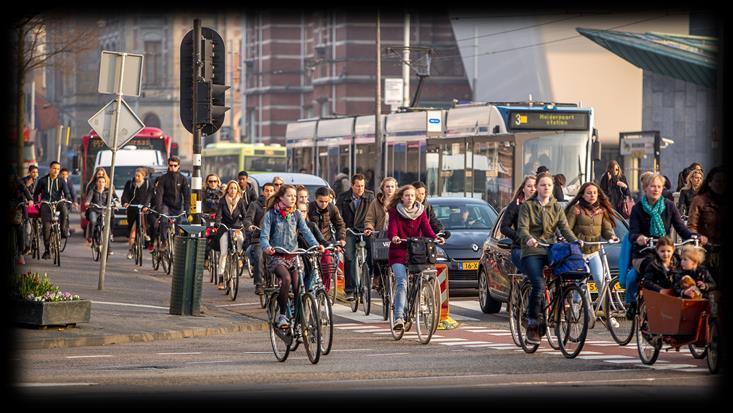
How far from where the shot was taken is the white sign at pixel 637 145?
37.9 m

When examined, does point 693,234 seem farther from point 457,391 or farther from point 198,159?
point 198,159

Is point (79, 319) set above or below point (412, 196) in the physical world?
below

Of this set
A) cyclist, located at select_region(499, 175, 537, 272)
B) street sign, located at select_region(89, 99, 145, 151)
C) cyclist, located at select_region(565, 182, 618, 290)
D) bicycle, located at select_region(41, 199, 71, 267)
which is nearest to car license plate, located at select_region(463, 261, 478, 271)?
street sign, located at select_region(89, 99, 145, 151)

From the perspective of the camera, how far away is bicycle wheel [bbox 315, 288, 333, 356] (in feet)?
43.5

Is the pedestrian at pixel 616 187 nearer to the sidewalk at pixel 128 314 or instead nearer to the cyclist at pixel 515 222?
the sidewalk at pixel 128 314

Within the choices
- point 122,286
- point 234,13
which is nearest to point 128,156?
point 122,286

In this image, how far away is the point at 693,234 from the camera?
1425 cm

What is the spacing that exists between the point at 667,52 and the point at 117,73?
38330 mm

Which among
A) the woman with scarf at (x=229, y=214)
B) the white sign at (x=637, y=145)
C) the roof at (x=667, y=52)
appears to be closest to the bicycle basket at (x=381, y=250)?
the woman with scarf at (x=229, y=214)

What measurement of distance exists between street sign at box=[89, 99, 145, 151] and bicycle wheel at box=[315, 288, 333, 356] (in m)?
6.94

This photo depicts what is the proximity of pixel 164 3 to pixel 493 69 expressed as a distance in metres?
65.6

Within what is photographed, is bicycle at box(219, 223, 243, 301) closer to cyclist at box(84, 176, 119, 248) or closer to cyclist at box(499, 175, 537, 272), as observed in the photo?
cyclist at box(84, 176, 119, 248)

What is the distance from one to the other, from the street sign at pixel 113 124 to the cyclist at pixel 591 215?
6433 mm

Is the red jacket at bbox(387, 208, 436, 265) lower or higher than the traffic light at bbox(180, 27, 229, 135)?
lower
